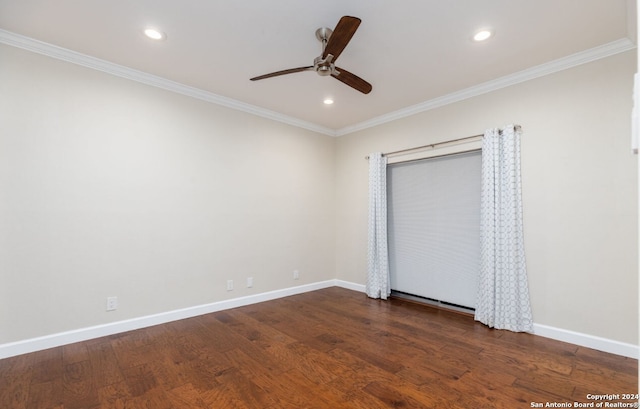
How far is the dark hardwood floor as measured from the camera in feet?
6.43

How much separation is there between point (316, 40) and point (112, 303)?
Result: 10.6 ft

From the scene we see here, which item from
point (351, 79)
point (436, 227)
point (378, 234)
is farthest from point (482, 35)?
point (378, 234)

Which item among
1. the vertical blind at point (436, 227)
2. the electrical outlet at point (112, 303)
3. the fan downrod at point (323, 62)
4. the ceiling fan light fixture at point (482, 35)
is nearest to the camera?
the fan downrod at point (323, 62)

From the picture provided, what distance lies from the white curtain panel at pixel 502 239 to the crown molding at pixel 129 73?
2851mm

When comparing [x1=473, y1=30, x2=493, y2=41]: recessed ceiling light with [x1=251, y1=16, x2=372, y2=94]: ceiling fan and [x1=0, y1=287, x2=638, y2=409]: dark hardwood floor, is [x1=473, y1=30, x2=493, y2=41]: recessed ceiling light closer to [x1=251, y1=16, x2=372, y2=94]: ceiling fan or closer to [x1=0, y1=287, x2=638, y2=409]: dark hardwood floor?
[x1=251, y1=16, x2=372, y2=94]: ceiling fan

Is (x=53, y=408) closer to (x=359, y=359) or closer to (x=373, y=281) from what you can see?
(x=359, y=359)

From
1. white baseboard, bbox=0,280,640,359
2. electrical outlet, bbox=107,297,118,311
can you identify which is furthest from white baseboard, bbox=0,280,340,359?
electrical outlet, bbox=107,297,118,311

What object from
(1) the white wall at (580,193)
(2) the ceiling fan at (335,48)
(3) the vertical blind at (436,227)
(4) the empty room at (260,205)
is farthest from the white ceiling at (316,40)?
(3) the vertical blind at (436,227)

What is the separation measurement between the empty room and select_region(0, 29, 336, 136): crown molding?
0.8 inches

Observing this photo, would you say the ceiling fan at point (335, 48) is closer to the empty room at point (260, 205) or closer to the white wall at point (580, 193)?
the empty room at point (260, 205)

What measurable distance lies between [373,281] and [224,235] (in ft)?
7.40

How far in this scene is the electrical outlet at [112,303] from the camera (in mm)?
2990

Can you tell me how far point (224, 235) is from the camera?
3861mm

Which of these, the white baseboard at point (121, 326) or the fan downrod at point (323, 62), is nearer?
the fan downrod at point (323, 62)
